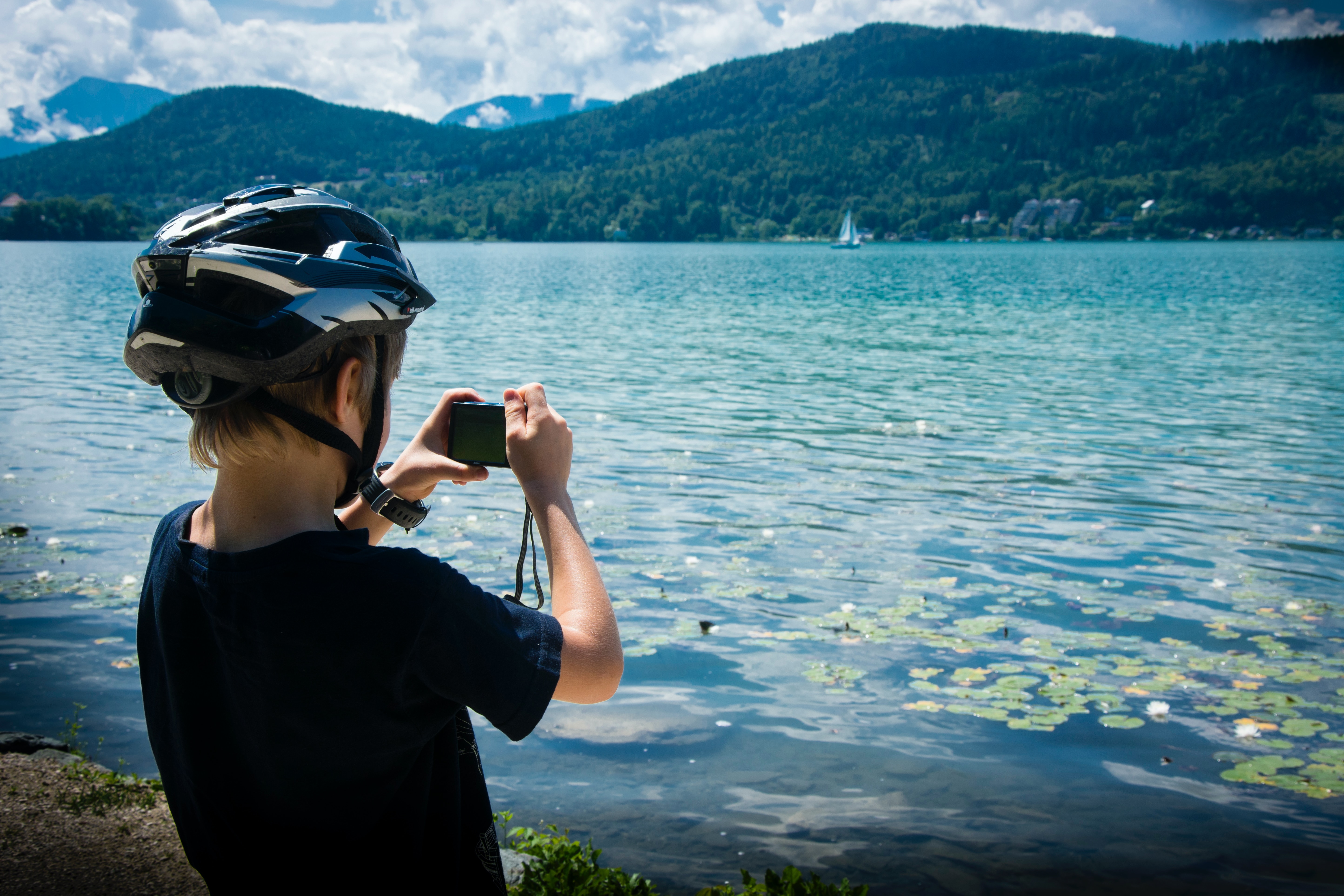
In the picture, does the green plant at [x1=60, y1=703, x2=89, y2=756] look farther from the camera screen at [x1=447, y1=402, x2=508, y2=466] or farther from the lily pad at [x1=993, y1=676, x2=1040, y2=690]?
the lily pad at [x1=993, y1=676, x2=1040, y2=690]

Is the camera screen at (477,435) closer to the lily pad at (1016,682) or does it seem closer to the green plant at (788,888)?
the green plant at (788,888)

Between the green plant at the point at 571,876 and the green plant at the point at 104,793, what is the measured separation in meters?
2.07

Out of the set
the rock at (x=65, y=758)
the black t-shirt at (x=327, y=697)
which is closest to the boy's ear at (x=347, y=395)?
the black t-shirt at (x=327, y=697)

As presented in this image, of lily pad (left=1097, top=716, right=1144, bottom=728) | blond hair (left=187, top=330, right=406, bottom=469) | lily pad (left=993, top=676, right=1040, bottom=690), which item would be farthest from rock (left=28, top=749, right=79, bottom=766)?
lily pad (left=1097, top=716, right=1144, bottom=728)

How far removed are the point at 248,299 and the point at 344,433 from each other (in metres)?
0.35

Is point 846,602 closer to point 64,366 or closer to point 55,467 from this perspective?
point 55,467

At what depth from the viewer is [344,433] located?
2.13m

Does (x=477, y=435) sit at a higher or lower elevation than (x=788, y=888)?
higher

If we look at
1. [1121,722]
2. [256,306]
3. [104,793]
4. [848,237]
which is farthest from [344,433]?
[848,237]

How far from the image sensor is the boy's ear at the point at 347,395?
215 cm

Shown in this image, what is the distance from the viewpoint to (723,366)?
24922 millimetres

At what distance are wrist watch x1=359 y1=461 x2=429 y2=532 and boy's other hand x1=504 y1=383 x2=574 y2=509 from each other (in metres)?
0.39

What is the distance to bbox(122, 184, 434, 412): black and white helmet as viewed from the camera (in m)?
2.02

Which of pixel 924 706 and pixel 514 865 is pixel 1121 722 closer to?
pixel 924 706
